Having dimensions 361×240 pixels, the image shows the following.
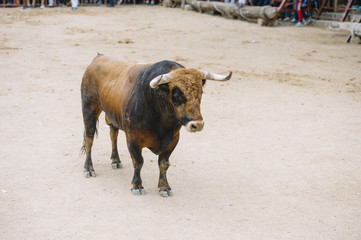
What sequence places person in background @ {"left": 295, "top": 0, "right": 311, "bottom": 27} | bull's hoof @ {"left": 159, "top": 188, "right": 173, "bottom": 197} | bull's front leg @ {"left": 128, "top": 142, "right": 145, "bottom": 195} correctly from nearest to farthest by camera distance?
bull's front leg @ {"left": 128, "top": 142, "right": 145, "bottom": 195} < bull's hoof @ {"left": 159, "top": 188, "right": 173, "bottom": 197} < person in background @ {"left": 295, "top": 0, "right": 311, "bottom": 27}

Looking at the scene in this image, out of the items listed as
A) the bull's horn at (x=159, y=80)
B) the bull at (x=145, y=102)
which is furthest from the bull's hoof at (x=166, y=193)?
the bull's horn at (x=159, y=80)

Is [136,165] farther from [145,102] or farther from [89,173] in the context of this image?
[89,173]

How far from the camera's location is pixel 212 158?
20.1 feet

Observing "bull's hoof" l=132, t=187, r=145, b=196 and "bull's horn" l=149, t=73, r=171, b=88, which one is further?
"bull's hoof" l=132, t=187, r=145, b=196

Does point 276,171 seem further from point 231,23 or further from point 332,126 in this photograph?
point 231,23

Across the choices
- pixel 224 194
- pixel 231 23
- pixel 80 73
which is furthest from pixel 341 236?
pixel 231 23

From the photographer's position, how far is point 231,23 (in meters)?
19.7

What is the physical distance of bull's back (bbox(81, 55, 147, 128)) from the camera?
16.4 ft

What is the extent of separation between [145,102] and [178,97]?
51 centimetres

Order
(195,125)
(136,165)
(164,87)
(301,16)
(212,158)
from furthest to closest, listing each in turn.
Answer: (301,16), (212,158), (136,165), (164,87), (195,125)

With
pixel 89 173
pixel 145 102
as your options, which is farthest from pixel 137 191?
pixel 145 102

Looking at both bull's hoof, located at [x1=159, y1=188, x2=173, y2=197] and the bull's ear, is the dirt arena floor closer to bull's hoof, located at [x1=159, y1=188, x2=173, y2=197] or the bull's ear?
bull's hoof, located at [x1=159, y1=188, x2=173, y2=197]

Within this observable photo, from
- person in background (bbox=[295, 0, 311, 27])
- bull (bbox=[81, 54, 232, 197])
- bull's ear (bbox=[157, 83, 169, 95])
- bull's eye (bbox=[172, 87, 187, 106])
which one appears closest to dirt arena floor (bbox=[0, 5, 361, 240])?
bull (bbox=[81, 54, 232, 197])

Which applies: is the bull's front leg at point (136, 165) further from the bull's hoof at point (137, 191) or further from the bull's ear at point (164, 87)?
the bull's ear at point (164, 87)
